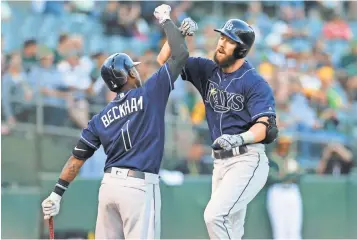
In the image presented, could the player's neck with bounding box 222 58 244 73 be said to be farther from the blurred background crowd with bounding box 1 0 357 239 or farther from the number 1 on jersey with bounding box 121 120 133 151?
the blurred background crowd with bounding box 1 0 357 239

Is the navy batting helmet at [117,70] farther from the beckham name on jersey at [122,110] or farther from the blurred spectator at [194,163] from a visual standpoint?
the blurred spectator at [194,163]

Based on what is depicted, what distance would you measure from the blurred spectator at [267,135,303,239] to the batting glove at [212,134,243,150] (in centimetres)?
470

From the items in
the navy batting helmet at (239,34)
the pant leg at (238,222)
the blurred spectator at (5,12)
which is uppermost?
the blurred spectator at (5,12)

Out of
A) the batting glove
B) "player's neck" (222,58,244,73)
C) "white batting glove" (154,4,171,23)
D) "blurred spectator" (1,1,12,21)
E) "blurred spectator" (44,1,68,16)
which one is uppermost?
"blurred spectator" (44,1,68,16)

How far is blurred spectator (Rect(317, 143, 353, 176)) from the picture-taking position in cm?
1078

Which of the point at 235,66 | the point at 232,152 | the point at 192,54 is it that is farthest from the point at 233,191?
the point at 192,54

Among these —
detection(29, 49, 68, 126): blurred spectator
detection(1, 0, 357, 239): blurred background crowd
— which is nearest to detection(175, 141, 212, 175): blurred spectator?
detection(1, 0, 357, 239): blurred background crowd

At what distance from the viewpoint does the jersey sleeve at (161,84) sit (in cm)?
541

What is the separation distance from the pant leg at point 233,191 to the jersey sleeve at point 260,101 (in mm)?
333

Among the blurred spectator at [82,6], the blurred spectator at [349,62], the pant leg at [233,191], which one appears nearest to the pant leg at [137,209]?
the pant leg at [233,191]

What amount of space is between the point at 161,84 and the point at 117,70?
0.34 metres

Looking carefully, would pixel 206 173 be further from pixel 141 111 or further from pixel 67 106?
pixel 141 111

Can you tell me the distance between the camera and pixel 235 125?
5.71 m

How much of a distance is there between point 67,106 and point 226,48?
174 inches
